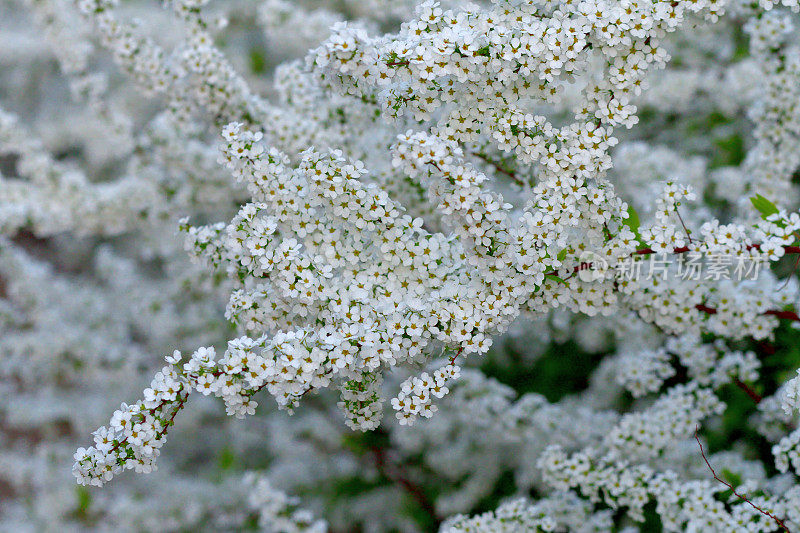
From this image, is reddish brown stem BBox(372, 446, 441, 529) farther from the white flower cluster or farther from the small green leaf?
the small green leaf

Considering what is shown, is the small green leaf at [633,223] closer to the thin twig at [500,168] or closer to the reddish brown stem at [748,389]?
the thin twig at [500,168]

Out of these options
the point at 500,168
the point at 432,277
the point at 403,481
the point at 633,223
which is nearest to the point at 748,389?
the point at 633,223

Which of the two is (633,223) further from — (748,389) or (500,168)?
(748,389)

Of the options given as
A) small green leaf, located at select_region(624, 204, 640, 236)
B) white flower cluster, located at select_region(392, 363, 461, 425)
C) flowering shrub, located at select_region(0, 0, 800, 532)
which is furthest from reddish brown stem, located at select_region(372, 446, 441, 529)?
small green leaf, located at select_region(624, 204, 640, 236)

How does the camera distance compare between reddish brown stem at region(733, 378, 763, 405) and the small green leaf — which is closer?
the small green leaf

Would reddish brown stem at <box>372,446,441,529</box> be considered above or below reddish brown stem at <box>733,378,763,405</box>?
above

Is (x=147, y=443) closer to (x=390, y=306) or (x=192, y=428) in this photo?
(x=390, y=306)

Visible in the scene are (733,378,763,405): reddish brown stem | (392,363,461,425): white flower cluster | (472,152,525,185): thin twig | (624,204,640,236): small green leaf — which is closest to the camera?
(392,363,461,425): white flower cluster

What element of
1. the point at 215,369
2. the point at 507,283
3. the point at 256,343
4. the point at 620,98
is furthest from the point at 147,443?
the point at 620,98

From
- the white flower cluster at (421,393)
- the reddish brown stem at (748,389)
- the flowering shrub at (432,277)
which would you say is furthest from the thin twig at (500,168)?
the reddish brown stem at (748,389)
